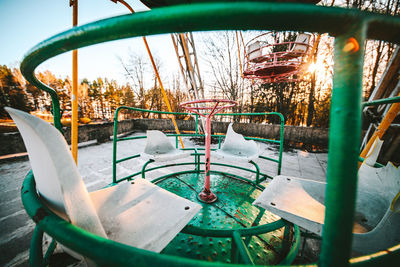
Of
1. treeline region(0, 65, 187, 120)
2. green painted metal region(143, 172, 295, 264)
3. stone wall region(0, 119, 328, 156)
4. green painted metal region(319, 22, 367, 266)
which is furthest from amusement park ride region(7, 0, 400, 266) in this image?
treeline region(0, 65, 187, 120)

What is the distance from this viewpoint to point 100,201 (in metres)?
0.77

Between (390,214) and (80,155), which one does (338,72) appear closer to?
(390,214)

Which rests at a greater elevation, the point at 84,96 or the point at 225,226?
the point at 84,96

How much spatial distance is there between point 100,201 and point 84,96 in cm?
4030

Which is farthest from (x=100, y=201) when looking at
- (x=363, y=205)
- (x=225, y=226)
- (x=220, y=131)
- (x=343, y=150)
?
(x=220, y=131)

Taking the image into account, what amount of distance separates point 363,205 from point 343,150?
872mm

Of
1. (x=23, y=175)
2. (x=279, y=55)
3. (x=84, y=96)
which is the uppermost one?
(x=84, y=96)

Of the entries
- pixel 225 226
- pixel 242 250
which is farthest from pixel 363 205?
pixel 225 226

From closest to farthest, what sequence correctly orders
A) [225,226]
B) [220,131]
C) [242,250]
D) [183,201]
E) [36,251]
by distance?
1. [36,251]
2. [242,250]
3. [183,201]
4. [225,226]
5. [220,131]

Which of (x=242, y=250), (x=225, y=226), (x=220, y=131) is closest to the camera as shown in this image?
(x=242, y=250)

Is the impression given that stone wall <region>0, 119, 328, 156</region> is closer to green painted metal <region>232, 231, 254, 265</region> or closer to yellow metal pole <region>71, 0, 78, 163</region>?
yellow metal pole <region>71, 0, 78, 163</region>

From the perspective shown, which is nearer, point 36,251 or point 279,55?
point 36,251

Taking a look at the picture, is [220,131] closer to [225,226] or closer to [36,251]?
[225,226]

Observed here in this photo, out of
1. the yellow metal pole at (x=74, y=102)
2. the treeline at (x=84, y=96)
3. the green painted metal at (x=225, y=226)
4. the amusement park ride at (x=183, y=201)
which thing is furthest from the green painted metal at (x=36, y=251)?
the treeline at (x=84, y=96)
